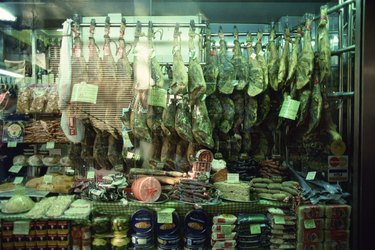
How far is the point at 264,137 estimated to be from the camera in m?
2.73

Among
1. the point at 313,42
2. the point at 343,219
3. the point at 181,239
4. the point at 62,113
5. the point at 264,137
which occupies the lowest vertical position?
the point at 181,239

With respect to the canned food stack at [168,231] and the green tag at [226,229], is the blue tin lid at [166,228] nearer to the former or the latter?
the canned food stack at [168,231]

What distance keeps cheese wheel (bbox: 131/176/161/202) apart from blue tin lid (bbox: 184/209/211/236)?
244 millimetres

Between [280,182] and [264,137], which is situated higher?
[264,137]

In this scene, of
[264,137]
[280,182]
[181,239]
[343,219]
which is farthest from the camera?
[264,137]

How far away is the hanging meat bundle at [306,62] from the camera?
7.97ft

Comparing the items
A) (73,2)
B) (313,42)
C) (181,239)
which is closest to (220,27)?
(313,42)

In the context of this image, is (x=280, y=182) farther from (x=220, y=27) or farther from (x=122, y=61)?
(x=122, y=61)

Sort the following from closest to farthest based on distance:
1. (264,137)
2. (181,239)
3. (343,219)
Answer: (343,219), (181,239), (264,137)

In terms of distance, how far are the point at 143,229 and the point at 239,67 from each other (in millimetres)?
1247

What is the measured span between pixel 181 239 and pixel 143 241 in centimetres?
25

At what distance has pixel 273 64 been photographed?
8.45 ft

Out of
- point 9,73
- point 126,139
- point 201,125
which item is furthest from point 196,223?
point 9,73

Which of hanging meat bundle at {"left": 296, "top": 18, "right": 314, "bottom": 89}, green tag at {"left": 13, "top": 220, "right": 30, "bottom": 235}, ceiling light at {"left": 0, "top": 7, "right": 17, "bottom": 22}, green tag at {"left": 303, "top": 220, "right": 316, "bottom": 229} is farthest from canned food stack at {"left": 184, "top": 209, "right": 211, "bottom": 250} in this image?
ceiling light at {"left": 0, "top": 7, "right": 17, "bottom": 22}
